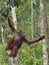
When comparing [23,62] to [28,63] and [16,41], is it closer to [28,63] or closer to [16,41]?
[28,63]

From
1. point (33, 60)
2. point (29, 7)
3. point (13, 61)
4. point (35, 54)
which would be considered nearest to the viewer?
point (13, 61)

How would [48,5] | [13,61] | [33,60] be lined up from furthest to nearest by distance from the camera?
1. [48,5]
2. [33,60]
3. [13,61]

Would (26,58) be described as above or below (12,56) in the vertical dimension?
below

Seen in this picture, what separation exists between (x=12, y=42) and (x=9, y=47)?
142 millimetres

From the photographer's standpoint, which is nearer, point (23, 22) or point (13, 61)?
point (13, 61)

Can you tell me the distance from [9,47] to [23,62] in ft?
21.6

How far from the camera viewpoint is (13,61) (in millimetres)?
4070

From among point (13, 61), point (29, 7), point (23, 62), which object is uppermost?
point (13, 61)

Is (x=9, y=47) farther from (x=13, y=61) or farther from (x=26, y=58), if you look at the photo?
(x=26, y=58)

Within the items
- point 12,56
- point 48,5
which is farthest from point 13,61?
point 48,5

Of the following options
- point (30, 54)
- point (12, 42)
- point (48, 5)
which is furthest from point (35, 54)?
point (12, 42)

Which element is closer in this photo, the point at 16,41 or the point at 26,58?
the point at 16,41

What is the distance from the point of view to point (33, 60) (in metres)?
10.5

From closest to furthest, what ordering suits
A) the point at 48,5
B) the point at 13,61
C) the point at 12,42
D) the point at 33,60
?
the point at 13,61, the point at 12,42, the point at 33,60, the point at 48,5
